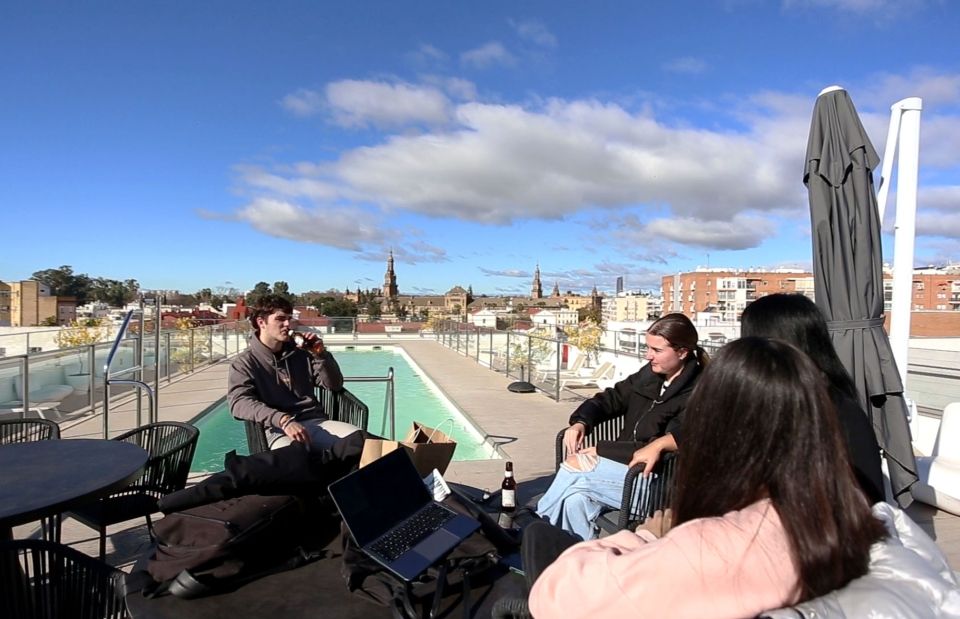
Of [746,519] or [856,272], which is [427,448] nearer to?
[746,519]

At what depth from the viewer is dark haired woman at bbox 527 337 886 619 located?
98cm

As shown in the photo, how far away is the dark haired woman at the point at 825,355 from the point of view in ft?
5.52

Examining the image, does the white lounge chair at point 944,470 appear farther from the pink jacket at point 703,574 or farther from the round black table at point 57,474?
the round black table at point 57,474

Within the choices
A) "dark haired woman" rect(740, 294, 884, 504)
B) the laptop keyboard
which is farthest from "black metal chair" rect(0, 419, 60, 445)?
"dark haired woman" rect(740, 294, 884, 504)

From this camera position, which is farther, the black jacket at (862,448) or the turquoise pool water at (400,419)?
the turquoise pool water at (400,419)

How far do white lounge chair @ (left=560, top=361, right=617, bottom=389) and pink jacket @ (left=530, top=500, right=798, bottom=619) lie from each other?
7863 mm

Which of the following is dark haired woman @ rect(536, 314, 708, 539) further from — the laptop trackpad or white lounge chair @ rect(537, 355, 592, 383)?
white lounge chair @ rect(537, 355, 592, 383)

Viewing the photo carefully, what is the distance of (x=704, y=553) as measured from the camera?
987mm

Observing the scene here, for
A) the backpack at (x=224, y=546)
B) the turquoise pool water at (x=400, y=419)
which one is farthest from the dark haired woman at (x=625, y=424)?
the turquoise pool water at (x=400, y=419)

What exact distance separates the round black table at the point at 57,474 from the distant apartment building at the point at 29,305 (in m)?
22.0

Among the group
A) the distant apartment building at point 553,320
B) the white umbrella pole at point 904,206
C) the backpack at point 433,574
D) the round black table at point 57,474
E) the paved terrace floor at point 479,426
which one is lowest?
the paved terrace floor at point 479,426

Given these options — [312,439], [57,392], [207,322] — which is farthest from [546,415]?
[207,322]

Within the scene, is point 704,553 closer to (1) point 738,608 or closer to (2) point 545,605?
(1) point 738,608

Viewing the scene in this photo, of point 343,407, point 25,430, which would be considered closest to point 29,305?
point 25,430
